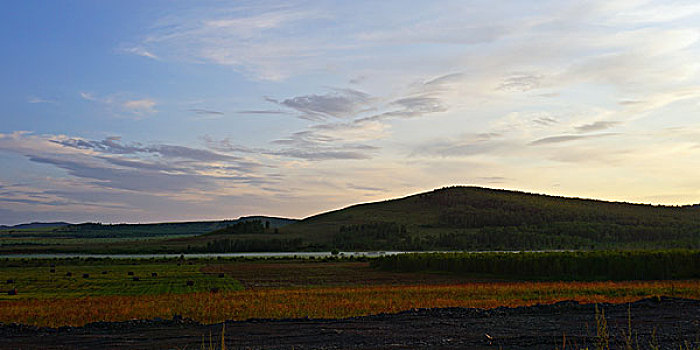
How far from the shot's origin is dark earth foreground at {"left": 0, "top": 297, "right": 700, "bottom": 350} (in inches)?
681

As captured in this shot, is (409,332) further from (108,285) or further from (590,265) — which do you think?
(590,265)

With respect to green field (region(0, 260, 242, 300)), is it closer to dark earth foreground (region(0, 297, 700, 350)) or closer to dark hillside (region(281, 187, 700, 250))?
dark earth foreground (region(0, 297, 700, 350))

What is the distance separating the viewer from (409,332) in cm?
1945

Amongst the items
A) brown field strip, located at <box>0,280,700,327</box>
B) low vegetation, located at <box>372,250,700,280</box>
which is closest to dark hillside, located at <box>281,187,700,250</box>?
low vegetation, located at <box>372,250,700,280</box>

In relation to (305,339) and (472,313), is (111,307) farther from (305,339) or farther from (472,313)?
(472,313)

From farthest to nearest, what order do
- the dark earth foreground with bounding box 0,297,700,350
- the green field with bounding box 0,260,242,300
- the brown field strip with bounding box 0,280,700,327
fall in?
→ the green field with bounding box 0,260,242,300 → the brown field strip with bounding box 0,280,700,327 → the dark earth foreground with bounding box 0,297,700,350

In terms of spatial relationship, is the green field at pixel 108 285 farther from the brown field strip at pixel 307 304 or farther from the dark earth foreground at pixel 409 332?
the dark earth foreground at pixel 409 332

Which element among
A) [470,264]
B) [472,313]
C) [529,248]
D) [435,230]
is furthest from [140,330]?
[435,230]

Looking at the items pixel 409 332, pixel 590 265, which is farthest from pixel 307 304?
pixel 590 265

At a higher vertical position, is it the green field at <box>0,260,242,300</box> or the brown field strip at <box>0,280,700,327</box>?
the brown field strip at <box>0,280,700,327</box>

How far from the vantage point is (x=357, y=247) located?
189 metres

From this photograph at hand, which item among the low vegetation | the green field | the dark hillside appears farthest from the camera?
the dark hillside

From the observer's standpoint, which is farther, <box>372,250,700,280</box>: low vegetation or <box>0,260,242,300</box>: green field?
<box>372,250,700,280</box>: low vegetation

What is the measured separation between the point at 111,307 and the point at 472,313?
16.0 m
